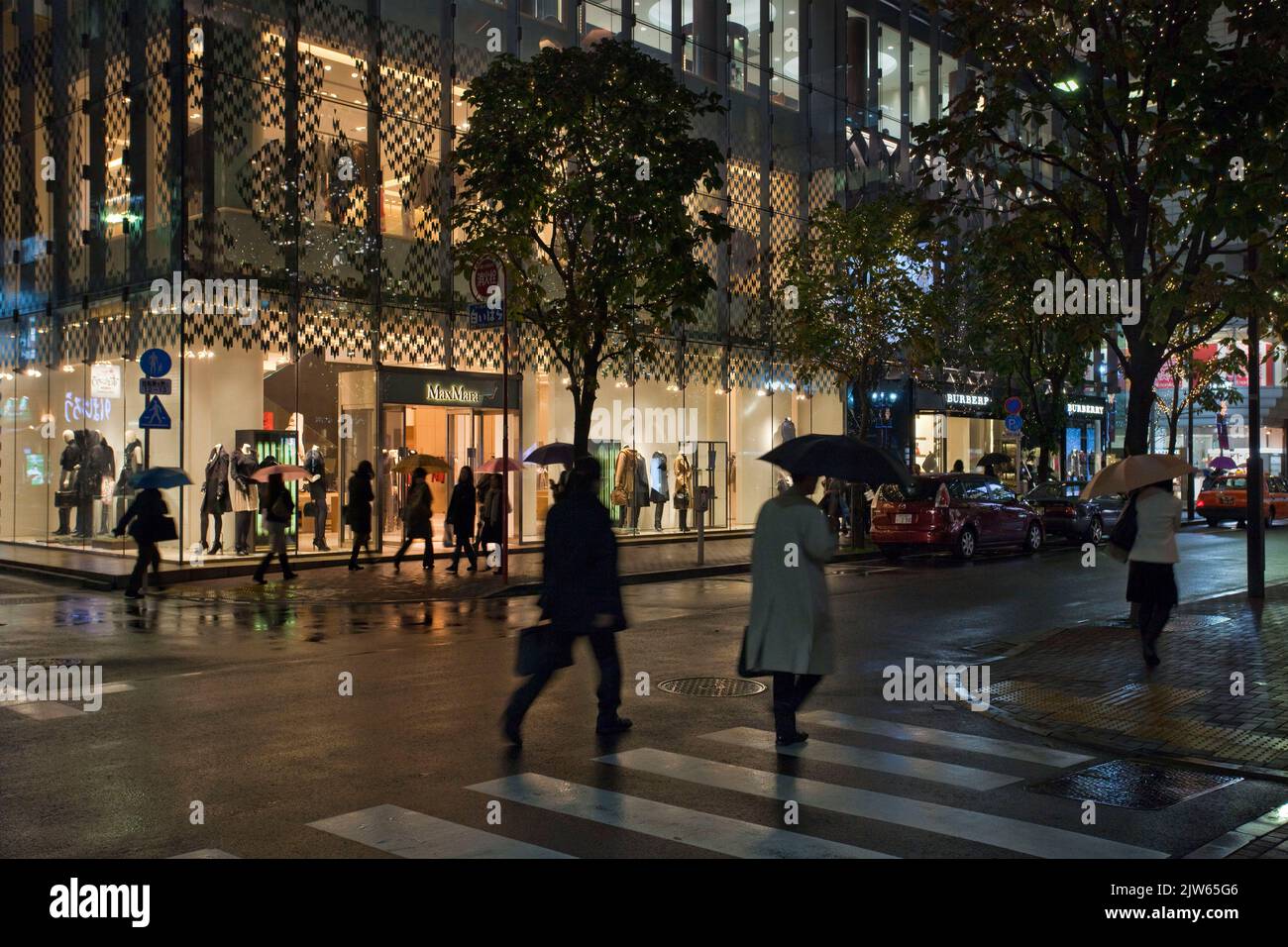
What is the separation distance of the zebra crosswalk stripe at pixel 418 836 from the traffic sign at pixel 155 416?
1429cm

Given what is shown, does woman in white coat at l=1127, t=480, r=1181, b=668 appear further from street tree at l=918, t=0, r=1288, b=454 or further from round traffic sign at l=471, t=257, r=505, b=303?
round traffic sign at l=471, t=257, r=505, b=303

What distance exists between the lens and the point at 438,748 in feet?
26.4

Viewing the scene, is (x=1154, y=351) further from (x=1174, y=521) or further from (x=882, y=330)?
(x=882, y=330)

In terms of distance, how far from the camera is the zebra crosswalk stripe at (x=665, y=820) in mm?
5855

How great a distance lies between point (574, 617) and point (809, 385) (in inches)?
1063

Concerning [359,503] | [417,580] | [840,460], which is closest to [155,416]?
[359,503]

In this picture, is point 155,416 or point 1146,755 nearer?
point 1146,755

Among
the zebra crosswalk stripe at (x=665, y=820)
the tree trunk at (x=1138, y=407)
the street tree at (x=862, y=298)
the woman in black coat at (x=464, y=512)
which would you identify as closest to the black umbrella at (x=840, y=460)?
the zebra crosswalk stripe at (x=665, y=820)

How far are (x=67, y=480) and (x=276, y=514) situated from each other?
885cm

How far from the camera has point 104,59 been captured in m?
24.0

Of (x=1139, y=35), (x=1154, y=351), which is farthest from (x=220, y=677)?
(x=1139, y=35)

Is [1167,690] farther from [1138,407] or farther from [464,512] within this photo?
[464,512]

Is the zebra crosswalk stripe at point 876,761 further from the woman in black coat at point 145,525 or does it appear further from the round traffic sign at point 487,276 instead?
the woman in black coat at point 145,525

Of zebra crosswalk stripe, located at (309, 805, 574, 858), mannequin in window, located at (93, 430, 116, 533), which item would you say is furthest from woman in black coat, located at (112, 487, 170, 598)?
zebra crosswalk stripe, located at (309, 805, 574, 858)
